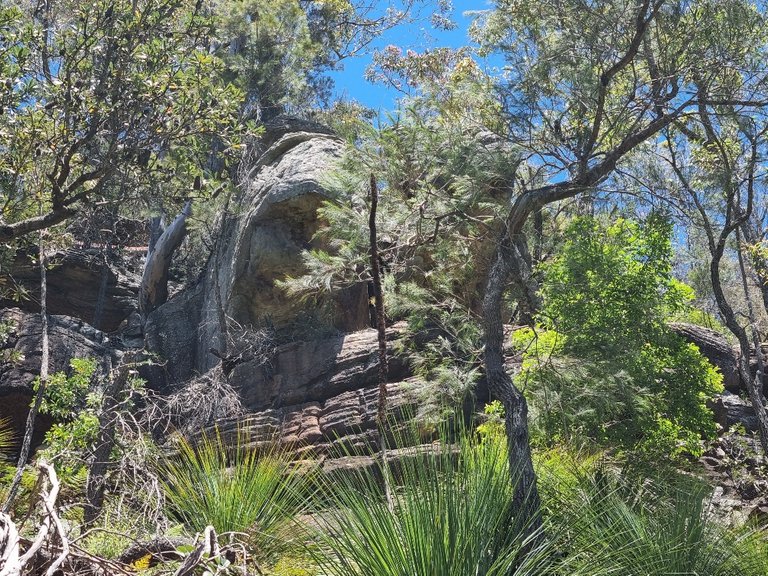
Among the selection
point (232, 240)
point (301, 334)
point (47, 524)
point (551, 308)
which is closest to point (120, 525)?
point (47, 524)

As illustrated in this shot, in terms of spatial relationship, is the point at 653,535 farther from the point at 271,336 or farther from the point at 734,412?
the point at 271,336

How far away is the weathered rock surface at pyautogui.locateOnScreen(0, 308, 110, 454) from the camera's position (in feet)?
51.7

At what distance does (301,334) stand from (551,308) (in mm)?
6600

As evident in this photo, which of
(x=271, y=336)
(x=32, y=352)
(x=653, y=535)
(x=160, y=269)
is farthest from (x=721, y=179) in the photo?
(x=160, y=269)

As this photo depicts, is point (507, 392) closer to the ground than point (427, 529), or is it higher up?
higher up

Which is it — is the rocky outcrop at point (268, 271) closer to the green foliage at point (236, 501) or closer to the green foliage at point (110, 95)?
the green foliage at point (110, 95)

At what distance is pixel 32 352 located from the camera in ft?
53.8

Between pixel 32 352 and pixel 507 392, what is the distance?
12.2 metres

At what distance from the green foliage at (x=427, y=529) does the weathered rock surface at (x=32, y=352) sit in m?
12.4

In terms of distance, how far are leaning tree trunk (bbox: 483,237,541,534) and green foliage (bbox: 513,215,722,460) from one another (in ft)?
7.53

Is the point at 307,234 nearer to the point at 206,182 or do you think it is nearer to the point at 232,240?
the point at 232,240

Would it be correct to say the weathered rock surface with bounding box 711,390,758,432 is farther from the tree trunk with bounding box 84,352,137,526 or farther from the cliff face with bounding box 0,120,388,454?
the tree trunk with bounding box 84,352,137,526

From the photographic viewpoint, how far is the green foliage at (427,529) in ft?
13.0

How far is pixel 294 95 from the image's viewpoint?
22.7 metres
